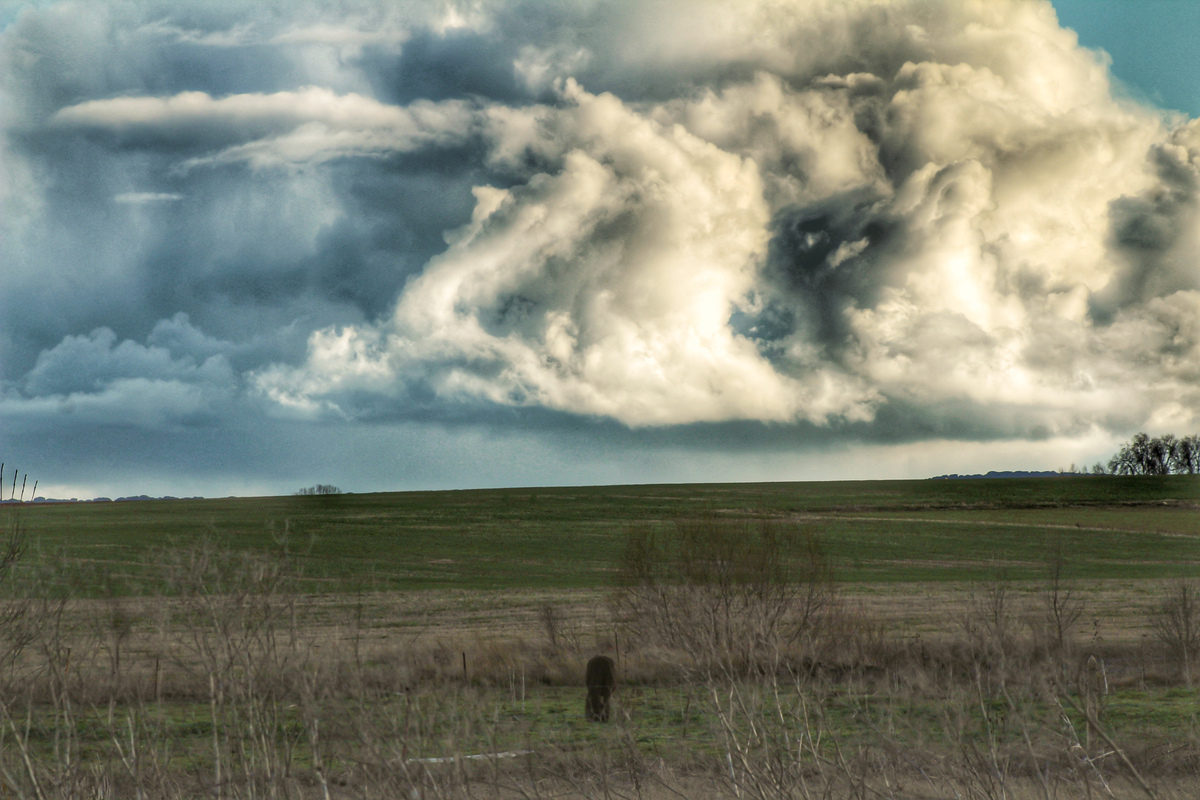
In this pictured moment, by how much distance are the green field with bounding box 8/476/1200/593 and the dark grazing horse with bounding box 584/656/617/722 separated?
3888 cm

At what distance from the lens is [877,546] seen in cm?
9431

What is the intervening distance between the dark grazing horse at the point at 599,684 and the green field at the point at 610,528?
128ft

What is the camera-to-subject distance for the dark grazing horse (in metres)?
25.6

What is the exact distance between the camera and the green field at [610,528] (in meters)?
78.9

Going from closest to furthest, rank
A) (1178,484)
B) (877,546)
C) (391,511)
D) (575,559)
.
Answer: (575,559), (877,546), (391,511), (1178,484)

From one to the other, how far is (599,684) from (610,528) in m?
83.8

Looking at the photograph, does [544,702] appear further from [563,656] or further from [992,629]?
[992,629]

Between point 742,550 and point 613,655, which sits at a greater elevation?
point 742,550

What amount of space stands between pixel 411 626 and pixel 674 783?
113 feet

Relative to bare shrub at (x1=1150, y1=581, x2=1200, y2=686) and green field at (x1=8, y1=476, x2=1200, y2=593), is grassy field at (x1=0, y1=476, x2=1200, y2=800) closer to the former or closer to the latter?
green field at (x1=8, y1=476, x2=1200, y2=593)

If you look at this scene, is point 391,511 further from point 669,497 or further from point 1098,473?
point 1098,473

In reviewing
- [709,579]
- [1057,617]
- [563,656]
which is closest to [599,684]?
[709,579]

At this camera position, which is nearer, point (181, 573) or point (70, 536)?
point (181, 573)

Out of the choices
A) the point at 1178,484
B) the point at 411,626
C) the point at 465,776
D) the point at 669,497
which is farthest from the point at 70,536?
the point at 1178,484
